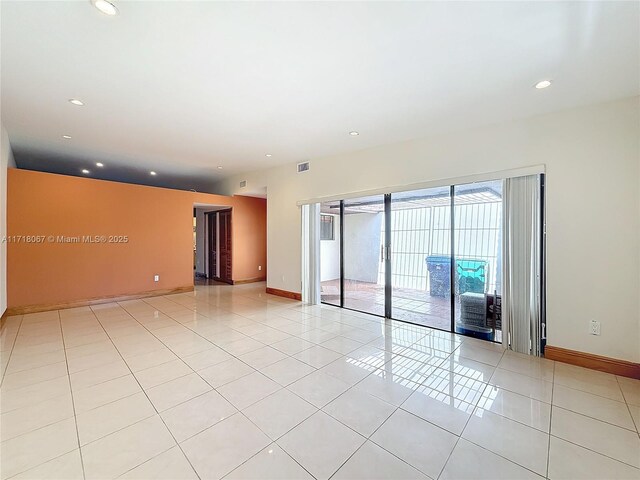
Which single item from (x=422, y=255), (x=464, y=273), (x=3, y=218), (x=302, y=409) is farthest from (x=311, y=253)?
(x=3, y=218)

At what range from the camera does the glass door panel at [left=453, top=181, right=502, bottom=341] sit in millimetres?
3715

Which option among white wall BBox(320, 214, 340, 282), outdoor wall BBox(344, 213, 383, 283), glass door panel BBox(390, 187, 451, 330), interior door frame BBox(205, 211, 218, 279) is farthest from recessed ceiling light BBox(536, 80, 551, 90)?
interior door frame BBox(205, 211, 218, 279)

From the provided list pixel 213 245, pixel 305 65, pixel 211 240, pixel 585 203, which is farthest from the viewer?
pixel 211 240

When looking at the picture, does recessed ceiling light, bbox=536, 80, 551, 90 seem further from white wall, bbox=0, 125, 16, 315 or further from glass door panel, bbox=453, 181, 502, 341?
white wall, bbox=0, 125, 16, 315

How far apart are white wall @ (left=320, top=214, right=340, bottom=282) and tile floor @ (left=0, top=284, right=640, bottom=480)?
232 cm

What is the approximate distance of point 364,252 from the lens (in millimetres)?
5305

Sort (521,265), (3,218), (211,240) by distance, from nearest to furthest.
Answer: (521,265), (3,218), (211,240)

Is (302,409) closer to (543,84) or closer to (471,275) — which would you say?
(471,275)

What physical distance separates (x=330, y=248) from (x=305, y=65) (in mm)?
4087

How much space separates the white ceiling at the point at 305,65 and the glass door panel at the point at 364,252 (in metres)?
1.46

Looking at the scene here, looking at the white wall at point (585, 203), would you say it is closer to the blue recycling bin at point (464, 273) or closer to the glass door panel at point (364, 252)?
the blue recycling bin at point (464, 273)

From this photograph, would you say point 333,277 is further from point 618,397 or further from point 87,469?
point 87,469

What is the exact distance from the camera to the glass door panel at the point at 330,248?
5.64m

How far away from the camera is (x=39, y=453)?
5.56ft
